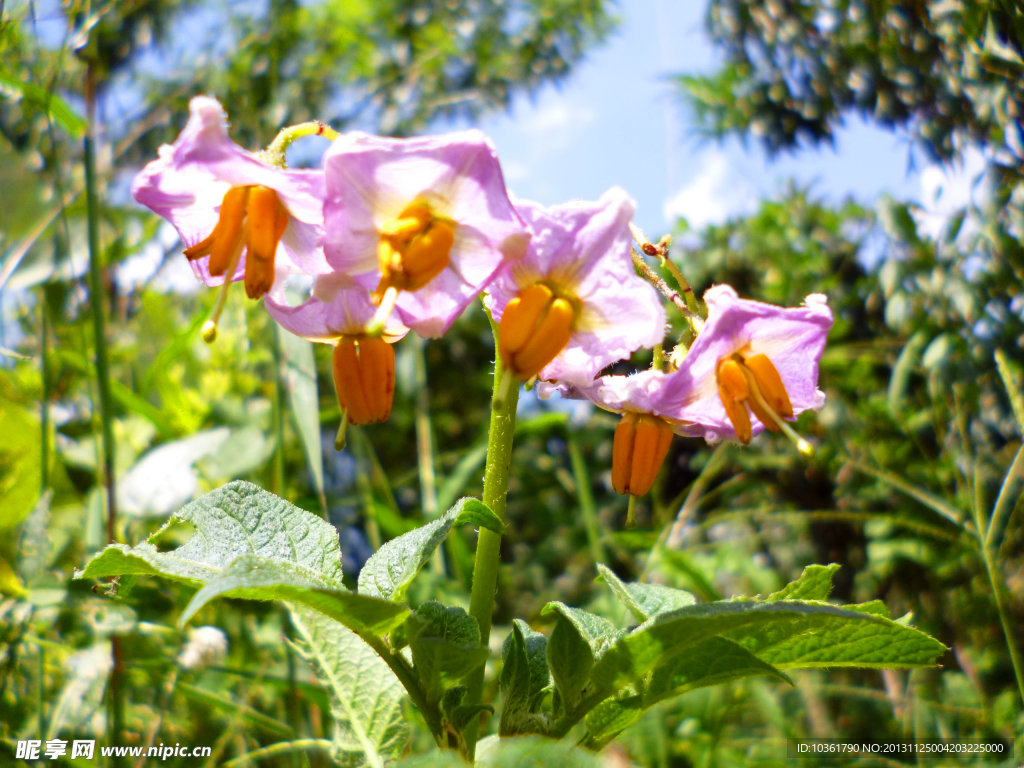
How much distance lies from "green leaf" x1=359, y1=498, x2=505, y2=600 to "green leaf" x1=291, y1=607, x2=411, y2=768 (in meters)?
0.20

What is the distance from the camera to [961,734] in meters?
1.82

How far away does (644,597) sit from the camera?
73cm

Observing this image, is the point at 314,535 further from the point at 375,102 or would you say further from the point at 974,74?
the point at 375,102

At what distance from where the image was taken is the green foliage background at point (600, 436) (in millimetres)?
1195

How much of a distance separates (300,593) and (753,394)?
430 mm

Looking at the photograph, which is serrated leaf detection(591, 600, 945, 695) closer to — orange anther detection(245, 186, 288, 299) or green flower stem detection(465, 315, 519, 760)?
green flower stem detection(465, 315, 519, 760)

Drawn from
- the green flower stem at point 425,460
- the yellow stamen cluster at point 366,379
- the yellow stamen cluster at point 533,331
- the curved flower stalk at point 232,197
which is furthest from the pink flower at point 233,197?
the green flower stem at point 425,460

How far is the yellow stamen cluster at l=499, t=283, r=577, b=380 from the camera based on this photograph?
25.1 inches

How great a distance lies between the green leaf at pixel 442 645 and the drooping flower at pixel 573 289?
0.69ft

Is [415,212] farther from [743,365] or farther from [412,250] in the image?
[743,365]

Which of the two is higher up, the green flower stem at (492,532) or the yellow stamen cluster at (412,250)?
the yellow stamen cluster at (412,250)

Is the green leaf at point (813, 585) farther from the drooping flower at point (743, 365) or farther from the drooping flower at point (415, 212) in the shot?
the drooping flower at point (415, 212)

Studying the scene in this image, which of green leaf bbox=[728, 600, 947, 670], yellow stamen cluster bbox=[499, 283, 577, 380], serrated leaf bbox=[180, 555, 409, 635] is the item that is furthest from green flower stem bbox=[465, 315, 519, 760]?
green leaf bbox=[728, 600, 947, 670]

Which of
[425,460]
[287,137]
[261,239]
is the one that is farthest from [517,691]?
[425,460]
